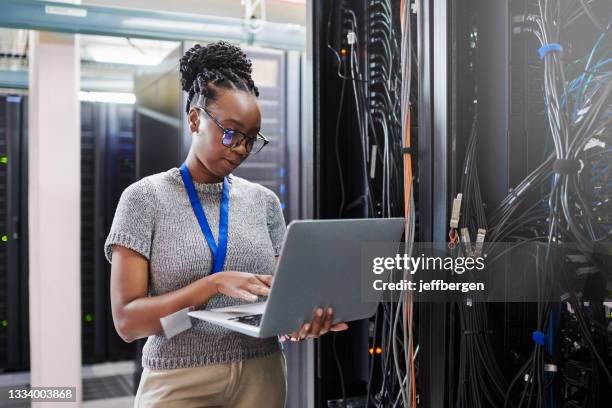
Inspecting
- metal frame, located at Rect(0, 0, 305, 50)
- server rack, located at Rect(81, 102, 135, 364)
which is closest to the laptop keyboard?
metal frame, located at Rect(0, 0, 305, 50)

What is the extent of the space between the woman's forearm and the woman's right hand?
0.04 feet

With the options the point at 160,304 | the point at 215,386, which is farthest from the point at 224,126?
the point at 215,386

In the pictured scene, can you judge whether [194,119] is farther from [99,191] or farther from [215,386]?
[99,191]

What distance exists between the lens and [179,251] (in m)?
1.19

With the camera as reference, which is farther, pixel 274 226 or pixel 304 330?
pixel 274 226

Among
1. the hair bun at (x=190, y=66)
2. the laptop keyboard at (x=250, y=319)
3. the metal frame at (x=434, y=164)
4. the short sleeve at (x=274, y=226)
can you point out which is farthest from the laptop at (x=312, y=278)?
the hair bun at (x=190, y=66)

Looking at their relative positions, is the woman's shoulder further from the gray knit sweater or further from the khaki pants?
the khaki pants

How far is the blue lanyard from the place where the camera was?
122 centimetres

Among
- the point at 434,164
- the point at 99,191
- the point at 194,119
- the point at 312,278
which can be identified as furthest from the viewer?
the point at 99,191

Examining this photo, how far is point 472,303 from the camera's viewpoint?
1465 mm

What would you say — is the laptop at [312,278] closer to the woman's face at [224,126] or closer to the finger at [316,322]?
the finger at [316,322]

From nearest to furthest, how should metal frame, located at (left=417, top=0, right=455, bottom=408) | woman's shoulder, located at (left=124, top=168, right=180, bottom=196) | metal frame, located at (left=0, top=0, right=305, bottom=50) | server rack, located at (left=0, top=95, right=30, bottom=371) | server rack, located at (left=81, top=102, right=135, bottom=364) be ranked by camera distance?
woman's shoulder, located at (left=124, top=168, right=180, bottom=196), metal frame, located at (left=417, top=0, right=455, bottom=408), metal frame, located at (left=0, top=0, right=305, bottom=50), server rack, located at (left=0, top=95, right=30, bottom=371), server rack, located at (left=81, top=102, right=135, bottom=364)

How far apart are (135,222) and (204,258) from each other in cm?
16

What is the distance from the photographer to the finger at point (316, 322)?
1086 mm
